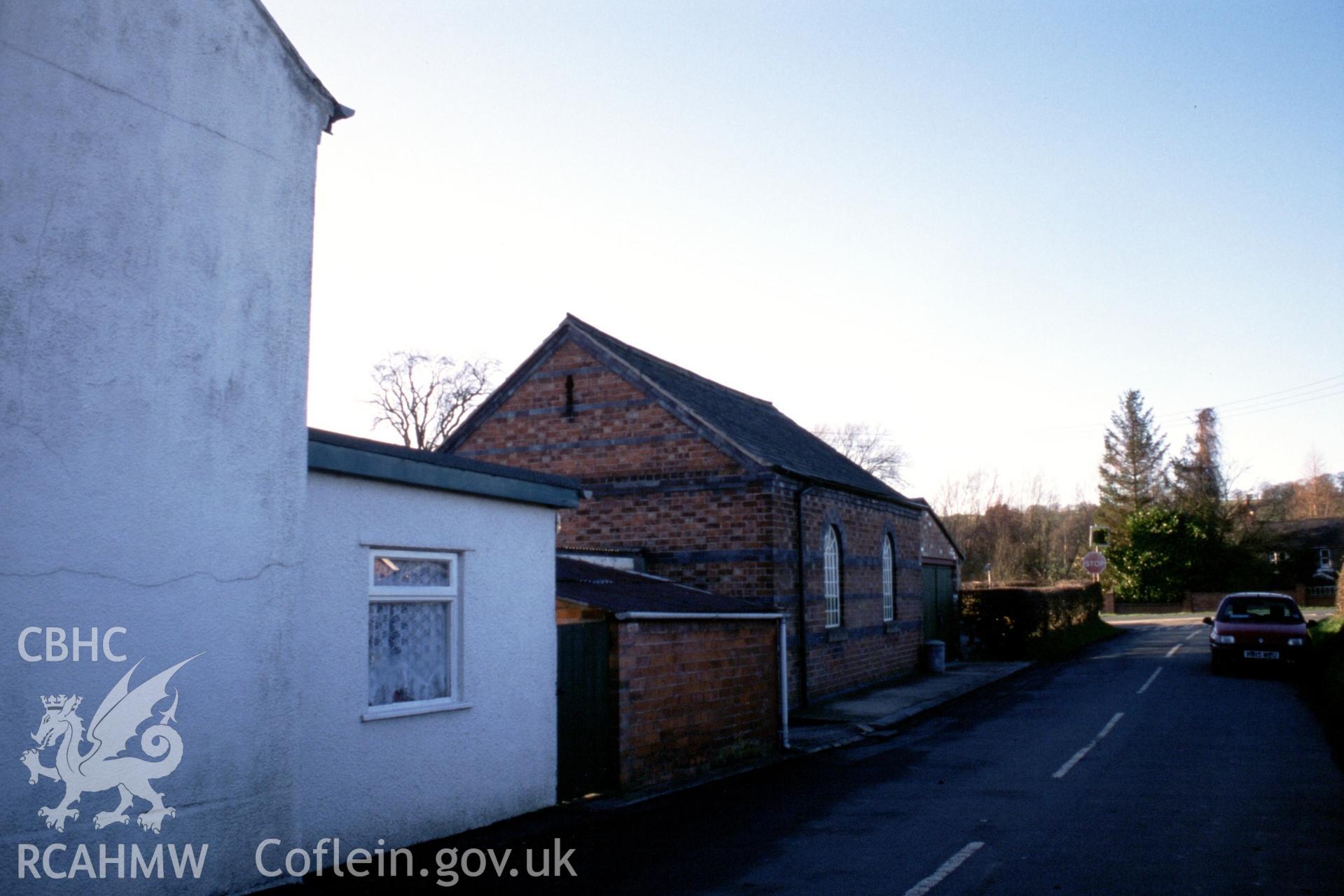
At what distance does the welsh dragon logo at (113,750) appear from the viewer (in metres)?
5.80

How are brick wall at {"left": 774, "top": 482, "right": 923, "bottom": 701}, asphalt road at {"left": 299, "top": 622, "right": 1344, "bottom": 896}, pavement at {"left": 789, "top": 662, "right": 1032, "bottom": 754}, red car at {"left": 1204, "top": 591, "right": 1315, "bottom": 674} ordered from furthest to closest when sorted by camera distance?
red car at {"left": 1204, "top": 591, "right": 1315, "bottom": 674} < brick wall at {"left": 774, "top": 482, "right": 923, "bottom": 701} < pavement at {"left": 789, "top": 662, "right": 1032, "bottom": 754} < asphalt road at {"left": 299, "top": 622, "right": 1344, "bottom": 896}

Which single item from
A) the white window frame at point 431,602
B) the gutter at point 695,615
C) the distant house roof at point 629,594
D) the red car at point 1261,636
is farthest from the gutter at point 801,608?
the white window frame at point 431,602

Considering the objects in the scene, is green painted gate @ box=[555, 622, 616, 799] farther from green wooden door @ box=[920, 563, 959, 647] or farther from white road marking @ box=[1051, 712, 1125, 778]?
green wooden door @ box=[920, 563, 959, 647]

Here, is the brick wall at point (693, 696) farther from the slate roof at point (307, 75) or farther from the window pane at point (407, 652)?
the slate roof at point (307, 75)

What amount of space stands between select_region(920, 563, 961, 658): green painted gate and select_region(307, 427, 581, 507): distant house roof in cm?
1834

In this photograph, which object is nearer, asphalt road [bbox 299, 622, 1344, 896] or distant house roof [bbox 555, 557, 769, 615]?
asphalt road [bbox 299, 622, 1344, 896]

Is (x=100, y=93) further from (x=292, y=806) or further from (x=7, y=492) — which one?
(x=292, y=806)

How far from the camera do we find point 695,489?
1861cm

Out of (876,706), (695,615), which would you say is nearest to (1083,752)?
(695,615)

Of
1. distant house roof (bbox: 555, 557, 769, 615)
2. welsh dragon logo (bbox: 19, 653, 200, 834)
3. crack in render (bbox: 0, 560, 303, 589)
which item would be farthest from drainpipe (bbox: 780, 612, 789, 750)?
welsh dragon logo (bbox: 19, 653, 200, 834)

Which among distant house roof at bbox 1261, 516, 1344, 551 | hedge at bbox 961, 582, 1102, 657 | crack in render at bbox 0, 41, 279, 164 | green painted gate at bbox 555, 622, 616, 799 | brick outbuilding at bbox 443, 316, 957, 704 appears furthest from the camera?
distant house roof at bbox 1261, 516, 1344, 551

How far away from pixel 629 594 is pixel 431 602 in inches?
154

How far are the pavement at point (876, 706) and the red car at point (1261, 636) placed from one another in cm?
450

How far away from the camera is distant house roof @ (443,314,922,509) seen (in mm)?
18875
